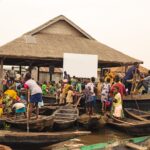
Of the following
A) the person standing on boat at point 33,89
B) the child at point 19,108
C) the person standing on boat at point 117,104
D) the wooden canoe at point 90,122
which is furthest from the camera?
the person standing on boat at point 117,104

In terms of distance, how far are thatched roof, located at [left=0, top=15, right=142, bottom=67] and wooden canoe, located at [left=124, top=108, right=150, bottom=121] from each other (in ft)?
21.4

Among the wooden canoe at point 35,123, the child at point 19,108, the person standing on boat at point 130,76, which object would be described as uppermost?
the person standing on boat at point 130,76

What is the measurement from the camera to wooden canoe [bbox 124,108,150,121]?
12.7 meters

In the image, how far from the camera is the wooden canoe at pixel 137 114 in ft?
41.8

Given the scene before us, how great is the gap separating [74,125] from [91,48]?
397 inches

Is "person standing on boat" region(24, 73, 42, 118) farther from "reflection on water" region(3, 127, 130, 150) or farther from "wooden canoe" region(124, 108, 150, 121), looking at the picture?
"wooden canoe" region(124, 108, 150, 121)

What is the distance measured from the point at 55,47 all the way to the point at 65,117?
8781mm

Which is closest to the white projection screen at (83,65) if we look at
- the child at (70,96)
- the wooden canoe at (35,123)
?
the child at (70,96)

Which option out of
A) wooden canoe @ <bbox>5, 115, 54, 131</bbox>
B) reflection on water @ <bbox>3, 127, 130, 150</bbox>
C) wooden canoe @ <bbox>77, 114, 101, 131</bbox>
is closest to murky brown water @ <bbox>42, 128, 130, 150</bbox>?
reflection on water @ <bbox>3, 127, 130, 150</bbox>

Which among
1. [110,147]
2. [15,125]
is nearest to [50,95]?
[15,125]

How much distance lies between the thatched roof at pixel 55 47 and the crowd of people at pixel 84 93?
2.14 m

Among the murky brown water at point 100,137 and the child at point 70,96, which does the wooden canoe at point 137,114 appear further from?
the child at point 70,96

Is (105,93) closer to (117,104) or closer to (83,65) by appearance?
(117,104)

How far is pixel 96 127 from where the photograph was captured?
12852mm
